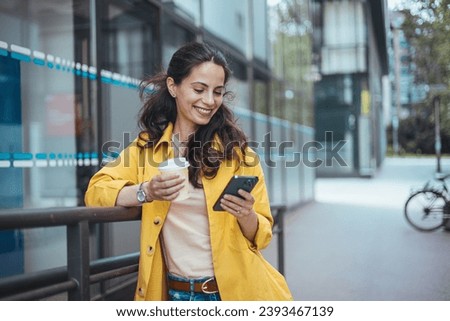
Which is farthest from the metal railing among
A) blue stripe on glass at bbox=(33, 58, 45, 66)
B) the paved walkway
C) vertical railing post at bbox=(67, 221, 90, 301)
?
blue stripe on glass at bbox=(33, 58, 45, 66)

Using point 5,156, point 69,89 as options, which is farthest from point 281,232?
point 5,156

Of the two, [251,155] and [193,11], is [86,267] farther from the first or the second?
[193,11]

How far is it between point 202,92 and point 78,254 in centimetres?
52

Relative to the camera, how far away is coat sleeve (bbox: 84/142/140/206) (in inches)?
59.0

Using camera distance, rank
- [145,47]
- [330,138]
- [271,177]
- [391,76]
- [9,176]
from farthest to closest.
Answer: [330,138], [271,177], [145,47], [391,76], [9,176]

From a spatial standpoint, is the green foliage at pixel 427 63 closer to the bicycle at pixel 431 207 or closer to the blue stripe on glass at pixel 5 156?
the bicycle at pixel 431 207

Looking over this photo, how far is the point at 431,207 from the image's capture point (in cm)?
254

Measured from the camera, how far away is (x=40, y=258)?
8.38 feet

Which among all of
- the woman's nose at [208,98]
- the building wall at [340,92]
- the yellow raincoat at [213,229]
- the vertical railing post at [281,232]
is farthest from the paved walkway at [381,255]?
the building wall at [340,92]

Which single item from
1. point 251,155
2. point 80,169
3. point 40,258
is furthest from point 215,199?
point 80,169

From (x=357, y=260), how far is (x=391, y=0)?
1.47 meters

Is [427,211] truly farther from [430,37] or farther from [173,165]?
[173,165]

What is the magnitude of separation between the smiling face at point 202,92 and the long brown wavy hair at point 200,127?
0.02 meters

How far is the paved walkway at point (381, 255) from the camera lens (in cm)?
229
